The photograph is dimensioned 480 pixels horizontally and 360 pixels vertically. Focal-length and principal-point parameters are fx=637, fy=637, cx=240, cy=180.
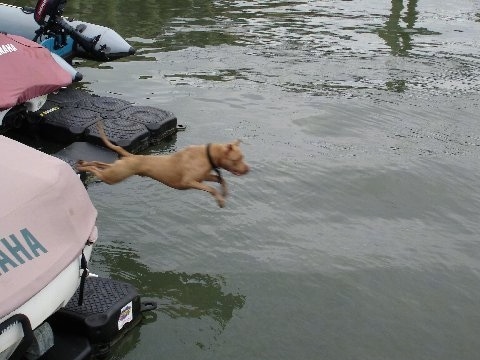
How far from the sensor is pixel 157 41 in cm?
1556

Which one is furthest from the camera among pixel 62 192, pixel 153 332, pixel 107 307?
pixel 153 332

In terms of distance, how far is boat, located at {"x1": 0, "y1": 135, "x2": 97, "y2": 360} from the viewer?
12.1 ft

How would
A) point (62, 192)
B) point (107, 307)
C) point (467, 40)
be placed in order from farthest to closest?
point (467, 40)
point (107, 307)
point (62, 192)

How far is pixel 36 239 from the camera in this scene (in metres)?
3.89

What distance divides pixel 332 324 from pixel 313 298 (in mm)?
426

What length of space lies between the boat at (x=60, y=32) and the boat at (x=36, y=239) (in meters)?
7.30

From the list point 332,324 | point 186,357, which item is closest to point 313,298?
point 332,324

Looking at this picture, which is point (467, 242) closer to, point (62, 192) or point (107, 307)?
point (107, 307)

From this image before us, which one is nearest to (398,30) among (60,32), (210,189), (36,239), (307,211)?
(60,32)

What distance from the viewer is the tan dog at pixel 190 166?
5594 mm

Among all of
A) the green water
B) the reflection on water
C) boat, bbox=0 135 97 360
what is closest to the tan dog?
the green water

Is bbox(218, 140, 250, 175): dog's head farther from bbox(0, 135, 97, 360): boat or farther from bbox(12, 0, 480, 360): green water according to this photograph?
bbox(0, 135, 97, 360): boat

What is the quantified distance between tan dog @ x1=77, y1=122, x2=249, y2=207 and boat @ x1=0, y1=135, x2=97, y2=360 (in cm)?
133

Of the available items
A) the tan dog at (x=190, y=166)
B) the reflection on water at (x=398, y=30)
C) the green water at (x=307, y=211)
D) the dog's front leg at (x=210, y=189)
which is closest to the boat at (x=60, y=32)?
the green water at (x=307, y=211)
